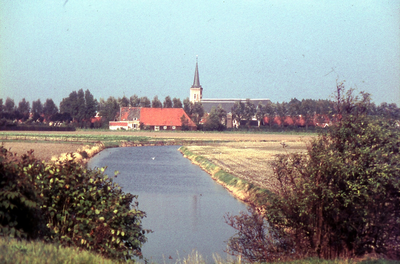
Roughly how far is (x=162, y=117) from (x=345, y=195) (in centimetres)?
8920

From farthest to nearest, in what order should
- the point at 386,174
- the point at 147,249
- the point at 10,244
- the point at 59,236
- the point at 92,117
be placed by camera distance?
the point at 92,117, the point at 147,249, the point at 386,174, the point at 59,236, the point at 10,244

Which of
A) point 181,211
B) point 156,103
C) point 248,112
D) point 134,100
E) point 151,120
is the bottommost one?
point 181,211

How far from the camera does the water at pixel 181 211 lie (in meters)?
12.0

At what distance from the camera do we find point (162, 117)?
A: 9700 centimetres

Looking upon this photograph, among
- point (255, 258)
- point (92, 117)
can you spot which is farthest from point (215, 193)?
point (92, 117)

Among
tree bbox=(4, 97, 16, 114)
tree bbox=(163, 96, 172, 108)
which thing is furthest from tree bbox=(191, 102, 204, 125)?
tree bbox=(4, 97, 16, 114)

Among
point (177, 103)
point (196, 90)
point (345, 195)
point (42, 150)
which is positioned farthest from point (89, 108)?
point (345, 195)

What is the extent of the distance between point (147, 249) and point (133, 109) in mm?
88095

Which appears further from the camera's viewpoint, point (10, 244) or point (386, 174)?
point (386, 174)

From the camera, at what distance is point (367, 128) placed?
8.72 metres

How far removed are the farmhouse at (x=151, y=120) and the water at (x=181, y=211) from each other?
66.1m

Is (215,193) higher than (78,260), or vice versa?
(78,260)

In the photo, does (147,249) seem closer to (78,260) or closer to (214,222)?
(214,222)

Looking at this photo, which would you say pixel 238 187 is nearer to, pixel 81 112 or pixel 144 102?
pixel 81 112
